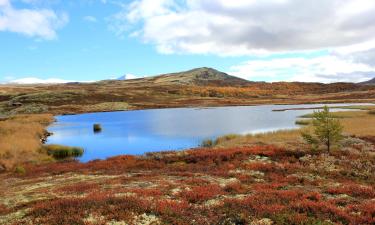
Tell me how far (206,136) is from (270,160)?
30295mm

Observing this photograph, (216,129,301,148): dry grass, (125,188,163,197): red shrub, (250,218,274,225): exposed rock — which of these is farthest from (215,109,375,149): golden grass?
(250,218,274,225): exposed rock

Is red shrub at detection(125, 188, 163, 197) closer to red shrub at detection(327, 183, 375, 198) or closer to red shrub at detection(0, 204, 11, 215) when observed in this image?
red shrub at detection(0, 204, 11, 215)

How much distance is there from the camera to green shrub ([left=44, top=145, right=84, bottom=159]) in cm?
5222

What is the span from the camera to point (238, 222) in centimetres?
1444

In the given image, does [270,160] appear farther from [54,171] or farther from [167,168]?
[54,171]

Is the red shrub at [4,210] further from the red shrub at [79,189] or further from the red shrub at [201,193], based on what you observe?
the red shrub at [201,193]

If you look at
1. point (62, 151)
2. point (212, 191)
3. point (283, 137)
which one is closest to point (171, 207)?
point (212, 191)

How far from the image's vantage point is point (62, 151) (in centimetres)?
5347

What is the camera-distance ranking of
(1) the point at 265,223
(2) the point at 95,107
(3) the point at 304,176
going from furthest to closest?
1. (2) the point at 95,107
2. (3) the point at 304,176
3. (1) the point at 265,223

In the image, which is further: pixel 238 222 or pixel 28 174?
pixel 28 174

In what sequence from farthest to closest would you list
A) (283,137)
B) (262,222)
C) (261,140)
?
(283,137), (261,140), (262,222)

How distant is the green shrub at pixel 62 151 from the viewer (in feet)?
171

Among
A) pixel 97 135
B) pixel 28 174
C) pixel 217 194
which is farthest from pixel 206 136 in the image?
pixel 217 194

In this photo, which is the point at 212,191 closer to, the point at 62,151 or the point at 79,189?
the point at 79,189
